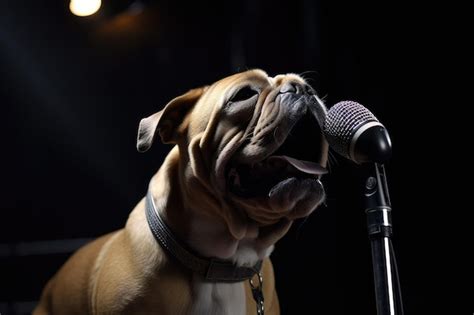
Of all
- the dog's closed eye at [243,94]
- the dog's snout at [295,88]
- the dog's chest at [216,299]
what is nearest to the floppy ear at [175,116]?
the dog's closed eye at [243,94]

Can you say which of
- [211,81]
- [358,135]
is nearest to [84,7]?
[211,81]

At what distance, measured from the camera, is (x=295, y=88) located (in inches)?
60.8

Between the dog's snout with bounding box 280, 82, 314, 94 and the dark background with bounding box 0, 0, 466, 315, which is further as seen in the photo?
the dark background with bounding box 0, 0, 466, 315

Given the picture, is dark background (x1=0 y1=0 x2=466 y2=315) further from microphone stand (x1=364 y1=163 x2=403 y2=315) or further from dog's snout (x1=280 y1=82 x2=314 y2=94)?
microphone stand (x1=364 y1=163 x2=403 y2=315)

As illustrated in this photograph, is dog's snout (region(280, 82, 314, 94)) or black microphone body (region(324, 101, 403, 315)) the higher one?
dog's snout (region(280, 82, 314, 94))

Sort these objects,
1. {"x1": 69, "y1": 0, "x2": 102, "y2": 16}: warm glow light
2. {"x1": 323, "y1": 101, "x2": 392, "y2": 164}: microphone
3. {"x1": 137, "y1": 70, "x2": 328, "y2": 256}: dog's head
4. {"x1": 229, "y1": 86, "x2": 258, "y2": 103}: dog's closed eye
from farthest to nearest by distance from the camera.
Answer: {"x1": 69, "y1": 0, "x2": 102, "y2": 16}: warm glow light, {"x1": 229, "y1": 86, "x2": 258, "y2": 103}: dog's closed eye, {"x1": 137, "y1": 70, "x2": 328, "y2": 256}: dog's head, {"x1": 323, "y1": 101, "x2": 392, "y2": 164}: microphone

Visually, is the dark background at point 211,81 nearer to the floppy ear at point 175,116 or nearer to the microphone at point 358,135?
the floppy ear at point 175,116

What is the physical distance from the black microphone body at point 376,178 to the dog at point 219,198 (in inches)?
9.7

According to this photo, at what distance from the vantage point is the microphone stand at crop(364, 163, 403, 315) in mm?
1190

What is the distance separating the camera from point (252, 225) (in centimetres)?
161

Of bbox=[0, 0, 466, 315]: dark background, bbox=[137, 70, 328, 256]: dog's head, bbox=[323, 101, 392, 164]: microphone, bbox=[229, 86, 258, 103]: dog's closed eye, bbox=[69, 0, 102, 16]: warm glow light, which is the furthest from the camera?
bbox=[0, 0, 466, 315]: dark background

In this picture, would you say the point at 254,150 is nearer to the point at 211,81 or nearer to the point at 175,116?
the point at 175,116

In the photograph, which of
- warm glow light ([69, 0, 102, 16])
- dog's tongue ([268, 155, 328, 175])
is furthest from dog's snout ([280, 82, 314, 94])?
warm glow light ([69, 0, 102, 16])

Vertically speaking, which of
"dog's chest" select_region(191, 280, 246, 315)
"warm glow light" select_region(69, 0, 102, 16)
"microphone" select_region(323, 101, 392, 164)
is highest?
"warm glow light" select_region(69, 0, 102, 16)
